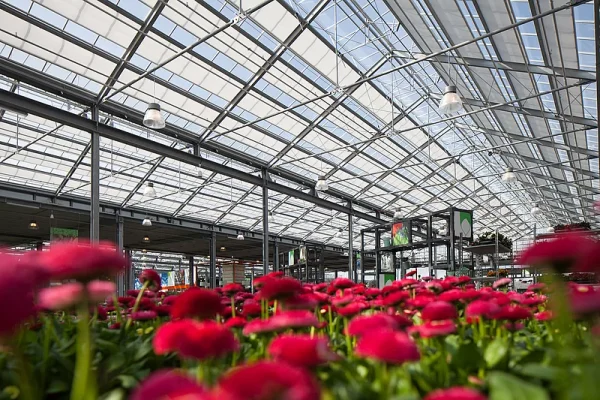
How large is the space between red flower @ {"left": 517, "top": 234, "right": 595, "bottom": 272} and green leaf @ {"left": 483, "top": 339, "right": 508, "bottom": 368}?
26 centimetres

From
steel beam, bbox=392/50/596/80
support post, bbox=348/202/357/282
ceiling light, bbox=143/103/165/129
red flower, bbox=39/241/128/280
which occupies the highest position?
steel beam, bbox=392/50/596/80

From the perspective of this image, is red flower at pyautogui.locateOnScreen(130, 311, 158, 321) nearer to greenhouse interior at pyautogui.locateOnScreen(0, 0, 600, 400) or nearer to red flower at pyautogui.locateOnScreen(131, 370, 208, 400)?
greenhouse interior at pyautogui.locateOnScreen(0, 0, 600, 400)

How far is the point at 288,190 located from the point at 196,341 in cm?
1685

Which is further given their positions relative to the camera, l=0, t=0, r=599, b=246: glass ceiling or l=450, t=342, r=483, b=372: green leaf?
l=0, t=0, r=599, b=246: glass ceiling

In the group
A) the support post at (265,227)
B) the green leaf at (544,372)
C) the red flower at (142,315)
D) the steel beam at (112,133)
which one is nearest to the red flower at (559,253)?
the green leaf at (544,372)

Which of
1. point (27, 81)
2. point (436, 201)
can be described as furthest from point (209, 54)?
point (436, 201)

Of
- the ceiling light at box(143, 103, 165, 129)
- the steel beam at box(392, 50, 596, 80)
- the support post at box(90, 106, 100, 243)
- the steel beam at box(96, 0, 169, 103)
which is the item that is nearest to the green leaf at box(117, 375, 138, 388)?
the ceiling light at box(143, 103, 165, 129)

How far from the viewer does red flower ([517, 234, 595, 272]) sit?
0.64m

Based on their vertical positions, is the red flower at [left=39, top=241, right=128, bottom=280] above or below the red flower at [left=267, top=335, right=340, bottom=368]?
above

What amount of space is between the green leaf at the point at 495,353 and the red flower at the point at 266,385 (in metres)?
0.56

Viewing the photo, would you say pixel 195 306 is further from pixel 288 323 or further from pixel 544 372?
pixel 544 372

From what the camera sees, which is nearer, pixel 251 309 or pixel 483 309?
pixel 483 309

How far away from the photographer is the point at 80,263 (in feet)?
2.38

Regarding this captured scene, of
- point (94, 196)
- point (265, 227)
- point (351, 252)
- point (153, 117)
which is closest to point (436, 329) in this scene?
point (153, 117)
